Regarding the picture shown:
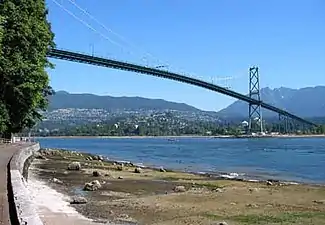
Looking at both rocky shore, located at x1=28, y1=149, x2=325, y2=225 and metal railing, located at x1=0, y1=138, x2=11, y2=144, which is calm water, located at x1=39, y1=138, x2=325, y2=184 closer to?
metal railing, located at x1=0, y1=138, x2=11, y2=144

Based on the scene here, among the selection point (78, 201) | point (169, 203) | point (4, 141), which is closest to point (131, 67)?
point (4, 141)

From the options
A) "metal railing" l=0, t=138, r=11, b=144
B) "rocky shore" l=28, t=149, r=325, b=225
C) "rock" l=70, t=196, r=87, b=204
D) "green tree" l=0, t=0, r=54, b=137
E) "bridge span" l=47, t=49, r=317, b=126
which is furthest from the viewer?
"bridge span" l=47, t=49, r=317, b=126

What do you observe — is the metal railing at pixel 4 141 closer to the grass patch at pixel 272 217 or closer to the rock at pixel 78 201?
the rock at pixel 78 201

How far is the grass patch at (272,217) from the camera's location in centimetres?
1416

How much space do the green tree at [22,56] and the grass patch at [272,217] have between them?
17675 mm

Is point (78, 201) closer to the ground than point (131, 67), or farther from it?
closer to the ground

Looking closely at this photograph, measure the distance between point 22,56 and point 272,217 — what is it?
2069 centimetres

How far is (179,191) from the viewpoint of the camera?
21.0m

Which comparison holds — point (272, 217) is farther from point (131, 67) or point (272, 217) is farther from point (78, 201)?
point (131, 67)

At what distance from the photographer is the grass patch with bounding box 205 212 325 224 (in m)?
14.2

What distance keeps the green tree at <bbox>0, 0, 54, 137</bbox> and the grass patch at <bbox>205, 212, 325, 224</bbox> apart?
696 inches

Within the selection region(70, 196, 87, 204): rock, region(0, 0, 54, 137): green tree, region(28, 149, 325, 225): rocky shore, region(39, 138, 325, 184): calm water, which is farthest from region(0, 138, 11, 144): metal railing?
region(70, 196, 87, 204): rock

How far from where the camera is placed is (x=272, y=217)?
1491 cm

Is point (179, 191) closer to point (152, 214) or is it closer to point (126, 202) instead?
point (126, 202)
